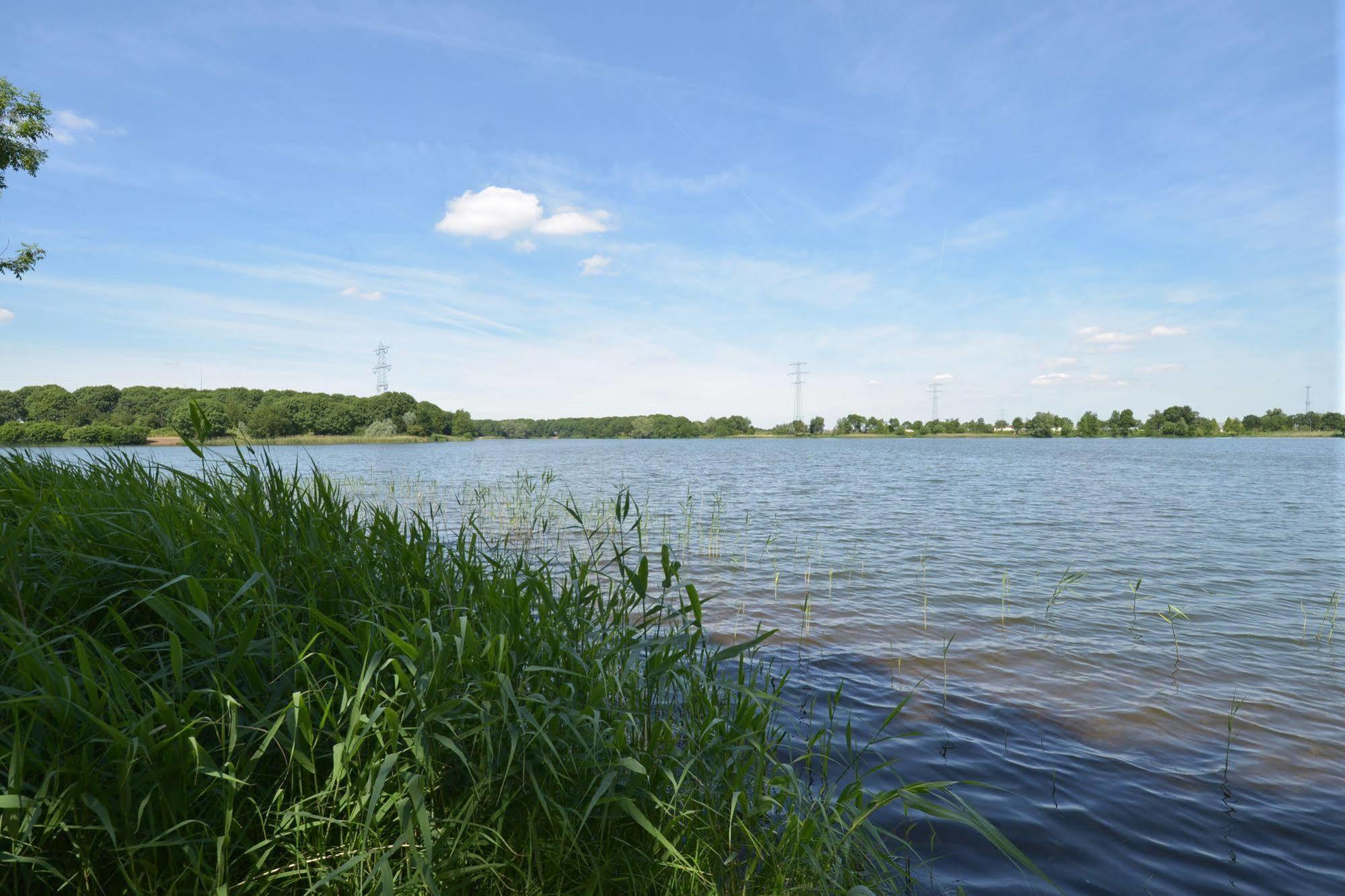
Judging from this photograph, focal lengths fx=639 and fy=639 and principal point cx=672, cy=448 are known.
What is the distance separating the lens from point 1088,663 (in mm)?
7324

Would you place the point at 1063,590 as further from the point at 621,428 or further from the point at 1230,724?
the point at 621,428

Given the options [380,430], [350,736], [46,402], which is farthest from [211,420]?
[380,430]

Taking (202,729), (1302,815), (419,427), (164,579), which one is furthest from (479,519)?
(419,427)

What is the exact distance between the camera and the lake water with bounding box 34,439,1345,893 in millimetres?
4184

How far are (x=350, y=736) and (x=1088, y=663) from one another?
7.87 metres

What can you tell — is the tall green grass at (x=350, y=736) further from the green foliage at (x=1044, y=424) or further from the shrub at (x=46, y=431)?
the green foliage at (x=1044, y=424)

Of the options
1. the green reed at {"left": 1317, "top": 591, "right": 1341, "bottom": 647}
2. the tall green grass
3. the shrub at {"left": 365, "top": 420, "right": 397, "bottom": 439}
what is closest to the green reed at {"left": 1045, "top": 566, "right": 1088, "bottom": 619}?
the green reed at {"left": 1317, "top": 591, "right": 1341, "bottom": 647}

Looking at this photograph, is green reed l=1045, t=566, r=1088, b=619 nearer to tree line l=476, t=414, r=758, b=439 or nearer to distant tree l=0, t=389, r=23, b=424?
distant tree l=0, t=389, r=23, b=424

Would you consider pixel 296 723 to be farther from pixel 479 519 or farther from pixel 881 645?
pixel 479 519

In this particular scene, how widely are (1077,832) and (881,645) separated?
11.7ft

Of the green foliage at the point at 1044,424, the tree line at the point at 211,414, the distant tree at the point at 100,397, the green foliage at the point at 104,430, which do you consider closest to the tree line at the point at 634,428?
the tree line at the point at 211,414

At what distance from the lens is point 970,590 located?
10414mm

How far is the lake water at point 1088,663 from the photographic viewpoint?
418cm

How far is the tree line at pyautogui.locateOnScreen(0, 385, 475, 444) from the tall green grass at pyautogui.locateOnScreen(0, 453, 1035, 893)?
41.8 inches
